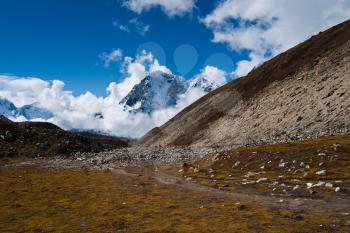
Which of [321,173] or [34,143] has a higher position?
[34,143]

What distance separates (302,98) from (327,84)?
6.50 metres

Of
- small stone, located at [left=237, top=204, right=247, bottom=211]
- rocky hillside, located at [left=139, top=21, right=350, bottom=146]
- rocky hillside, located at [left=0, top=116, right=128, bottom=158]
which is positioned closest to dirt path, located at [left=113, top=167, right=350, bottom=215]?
small stone, located at [left=237, top=204, right=247, bottom=211]

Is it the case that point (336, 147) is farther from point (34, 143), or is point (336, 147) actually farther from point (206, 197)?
point (34, 143)

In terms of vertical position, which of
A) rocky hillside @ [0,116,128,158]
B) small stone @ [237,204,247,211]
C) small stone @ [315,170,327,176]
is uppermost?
rocky hillside @ [0,116,128,158]

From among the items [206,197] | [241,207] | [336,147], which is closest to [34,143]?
[206,197]

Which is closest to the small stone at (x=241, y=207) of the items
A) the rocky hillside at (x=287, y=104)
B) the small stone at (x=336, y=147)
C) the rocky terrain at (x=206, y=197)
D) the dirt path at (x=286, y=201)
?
the rocky terrain at (x=206, y=197)

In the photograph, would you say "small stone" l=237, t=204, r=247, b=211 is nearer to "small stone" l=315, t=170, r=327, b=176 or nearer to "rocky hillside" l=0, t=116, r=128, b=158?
"small stone" l=315, t=170, r=327, b=176

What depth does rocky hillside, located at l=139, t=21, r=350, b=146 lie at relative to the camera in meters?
75.2

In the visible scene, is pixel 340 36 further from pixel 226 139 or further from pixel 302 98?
pixel 226 139

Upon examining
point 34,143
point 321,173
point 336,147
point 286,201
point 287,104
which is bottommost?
point 286,201

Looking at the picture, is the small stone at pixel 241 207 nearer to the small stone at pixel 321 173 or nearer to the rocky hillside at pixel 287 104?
the small stone at pixel 321 173

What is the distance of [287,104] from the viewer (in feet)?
307

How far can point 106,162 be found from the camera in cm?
7912

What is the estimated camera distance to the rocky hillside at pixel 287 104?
75.2 meters
